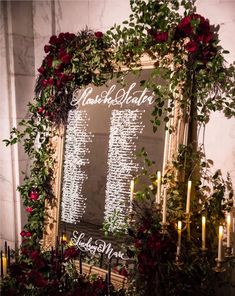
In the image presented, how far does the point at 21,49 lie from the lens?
336 cm

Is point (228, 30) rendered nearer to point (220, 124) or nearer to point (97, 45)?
point (220, 124)

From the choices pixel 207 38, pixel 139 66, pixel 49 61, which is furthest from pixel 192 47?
pixel 49 61

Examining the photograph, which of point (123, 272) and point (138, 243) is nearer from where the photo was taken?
point (138, 243)

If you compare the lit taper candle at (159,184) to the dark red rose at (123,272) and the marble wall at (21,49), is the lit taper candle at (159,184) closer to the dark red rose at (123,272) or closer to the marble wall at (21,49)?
the dark red rose at (123,272)

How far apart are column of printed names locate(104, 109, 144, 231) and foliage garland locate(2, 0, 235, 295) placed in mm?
222

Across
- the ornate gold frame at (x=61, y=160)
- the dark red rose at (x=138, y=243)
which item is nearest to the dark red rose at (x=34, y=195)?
the ornate gold frame at (x=61, y=160)

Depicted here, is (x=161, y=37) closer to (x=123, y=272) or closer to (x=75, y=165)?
(x=75, y=165)

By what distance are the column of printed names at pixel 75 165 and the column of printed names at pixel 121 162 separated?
29 cm

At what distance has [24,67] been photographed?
11.2ft

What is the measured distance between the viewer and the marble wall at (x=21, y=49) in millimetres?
2938

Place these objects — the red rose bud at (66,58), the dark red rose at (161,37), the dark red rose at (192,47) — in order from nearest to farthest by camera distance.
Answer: the dark red rose at (192,47), the dark red rose at (161,37), the red rose bud at (66,58)

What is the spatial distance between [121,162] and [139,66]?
2.67 ft

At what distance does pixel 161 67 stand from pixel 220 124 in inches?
24.1

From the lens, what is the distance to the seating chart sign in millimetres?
2576
